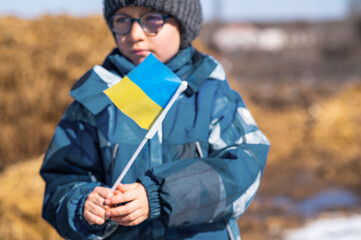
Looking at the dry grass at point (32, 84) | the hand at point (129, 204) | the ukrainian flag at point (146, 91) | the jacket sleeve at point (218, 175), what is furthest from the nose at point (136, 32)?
the dry grass at point (32, 84)

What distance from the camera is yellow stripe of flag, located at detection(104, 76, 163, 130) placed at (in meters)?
1.26

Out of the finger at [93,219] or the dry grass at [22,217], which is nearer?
the finger at [93,219]

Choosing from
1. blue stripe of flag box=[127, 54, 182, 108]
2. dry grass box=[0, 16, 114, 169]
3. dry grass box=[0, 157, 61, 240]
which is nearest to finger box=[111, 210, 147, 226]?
blue stripe of flag box=[127, 54, 182, 108]

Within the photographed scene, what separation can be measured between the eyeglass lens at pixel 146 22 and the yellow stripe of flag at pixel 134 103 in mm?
274

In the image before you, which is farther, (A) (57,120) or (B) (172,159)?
(A) (57,120)

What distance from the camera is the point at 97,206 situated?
1.28 meters

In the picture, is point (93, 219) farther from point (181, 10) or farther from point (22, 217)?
point (22, 217)

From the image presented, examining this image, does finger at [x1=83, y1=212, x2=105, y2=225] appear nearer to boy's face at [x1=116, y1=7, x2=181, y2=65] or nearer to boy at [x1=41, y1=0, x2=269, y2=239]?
boy at [x1=41, y1=0, x2=269, y2=239]

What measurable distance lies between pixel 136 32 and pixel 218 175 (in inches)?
20.8

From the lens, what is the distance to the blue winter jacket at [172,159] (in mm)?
1305

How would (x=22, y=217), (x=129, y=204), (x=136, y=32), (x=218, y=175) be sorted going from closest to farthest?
(x=129, y=204) → (x=218, y=175) → (x=136, y=32) → (x=22, y=217)

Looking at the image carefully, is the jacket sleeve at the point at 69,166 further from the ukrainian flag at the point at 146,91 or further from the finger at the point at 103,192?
the ukrainian flag at the point at 146,91

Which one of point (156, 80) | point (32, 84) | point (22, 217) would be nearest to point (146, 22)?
point (156, 80)

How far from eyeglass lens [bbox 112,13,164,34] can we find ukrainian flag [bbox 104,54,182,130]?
0.77 feet
